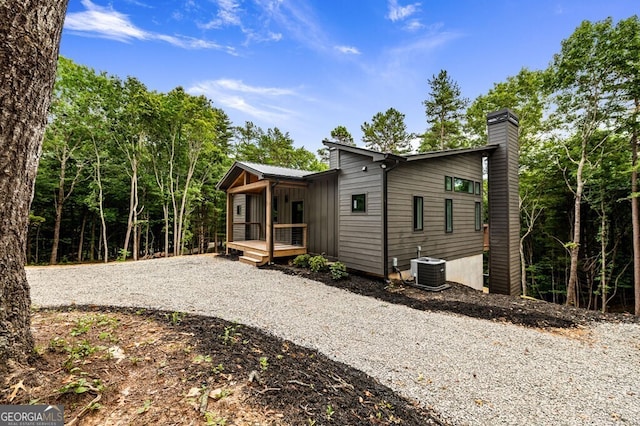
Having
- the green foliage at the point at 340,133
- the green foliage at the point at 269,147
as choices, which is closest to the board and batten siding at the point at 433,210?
the green foliage at the point at 340,133

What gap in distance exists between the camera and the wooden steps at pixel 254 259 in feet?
27.7

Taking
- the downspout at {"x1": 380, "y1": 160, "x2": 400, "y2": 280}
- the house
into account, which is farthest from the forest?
→ the downspout at {"x1": 380, "y1": 160, "x2": 400, "y2": 280}

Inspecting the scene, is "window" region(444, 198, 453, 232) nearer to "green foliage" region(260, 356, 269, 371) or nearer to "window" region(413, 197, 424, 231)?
"window" region(413, 197, 424, 231)

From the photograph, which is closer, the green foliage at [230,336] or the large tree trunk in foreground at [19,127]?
the large tree trunk in foreground at [19,127]

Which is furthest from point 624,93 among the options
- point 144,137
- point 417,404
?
point 144,137

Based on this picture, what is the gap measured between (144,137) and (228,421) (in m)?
15.2

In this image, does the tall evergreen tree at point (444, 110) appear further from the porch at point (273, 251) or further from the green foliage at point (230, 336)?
the green foliage at point (230, 336)

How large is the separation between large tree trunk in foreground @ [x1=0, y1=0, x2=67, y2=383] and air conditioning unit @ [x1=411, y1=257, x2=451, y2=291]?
6.74m

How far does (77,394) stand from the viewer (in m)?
1.75

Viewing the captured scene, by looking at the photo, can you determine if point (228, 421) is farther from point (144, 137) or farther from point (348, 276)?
point (144, 137)

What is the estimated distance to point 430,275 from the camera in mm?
6508

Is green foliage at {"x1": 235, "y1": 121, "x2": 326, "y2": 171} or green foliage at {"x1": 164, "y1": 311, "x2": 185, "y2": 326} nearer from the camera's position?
green foliage at {"x1": 164, "y1": 311, "x2": 185, "y2": 326}

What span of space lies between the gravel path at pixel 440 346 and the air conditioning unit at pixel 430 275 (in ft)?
5.95

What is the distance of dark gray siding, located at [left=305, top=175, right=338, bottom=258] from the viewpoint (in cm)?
819
